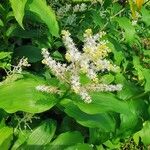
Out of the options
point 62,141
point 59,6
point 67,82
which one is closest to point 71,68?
point 67,82

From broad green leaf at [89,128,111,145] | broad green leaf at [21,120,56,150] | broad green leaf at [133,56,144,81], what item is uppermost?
broad green leaf at [21,120,56,150]

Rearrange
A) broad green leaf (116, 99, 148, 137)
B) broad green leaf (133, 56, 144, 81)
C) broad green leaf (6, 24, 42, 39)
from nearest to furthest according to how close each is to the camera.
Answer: broad green leaf (116, 99, 148, 137) < broad green leaf (6, 24, 42, 39) < broad green leaf (133, 56, 144, 81)

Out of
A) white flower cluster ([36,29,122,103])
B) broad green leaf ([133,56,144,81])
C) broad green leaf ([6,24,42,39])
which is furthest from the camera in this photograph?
broad green leaf ([133,56,144,81])

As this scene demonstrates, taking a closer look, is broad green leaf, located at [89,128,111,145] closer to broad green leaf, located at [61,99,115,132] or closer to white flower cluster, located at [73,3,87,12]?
broad green leaf, located at [61,99,115,132]

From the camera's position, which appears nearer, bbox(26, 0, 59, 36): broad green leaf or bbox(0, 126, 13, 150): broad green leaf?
bbox(0, 126, 13, 150): broad green leaf

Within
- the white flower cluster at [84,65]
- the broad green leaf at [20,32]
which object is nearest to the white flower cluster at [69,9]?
the broad green leaf at [20,32]

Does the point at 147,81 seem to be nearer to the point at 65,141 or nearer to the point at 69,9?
the point at 65,141

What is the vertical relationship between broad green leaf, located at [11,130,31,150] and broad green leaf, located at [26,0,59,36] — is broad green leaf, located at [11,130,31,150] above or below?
below

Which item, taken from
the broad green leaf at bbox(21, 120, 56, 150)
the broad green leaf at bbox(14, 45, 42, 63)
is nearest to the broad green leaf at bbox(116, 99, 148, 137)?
the broad green leaf at bbox(21, 120, 56, 150)
